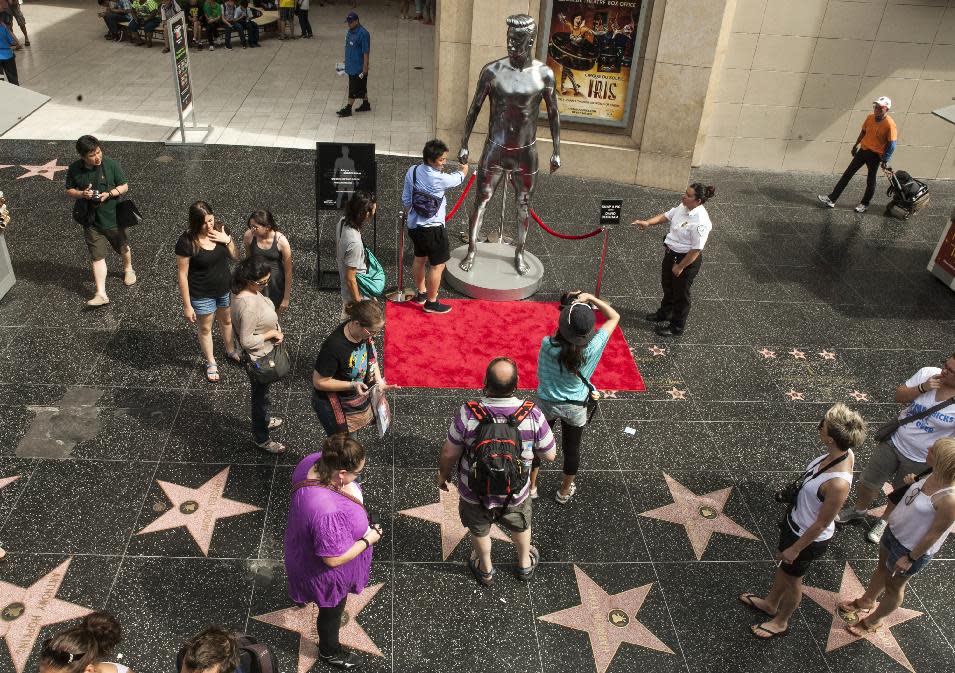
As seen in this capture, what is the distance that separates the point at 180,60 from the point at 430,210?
6.74 meters

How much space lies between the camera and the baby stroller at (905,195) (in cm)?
1160

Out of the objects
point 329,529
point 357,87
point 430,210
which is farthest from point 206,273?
point 357,87

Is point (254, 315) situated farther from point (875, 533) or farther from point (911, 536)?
point (875, 533)

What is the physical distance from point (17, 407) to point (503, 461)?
4.60 metres

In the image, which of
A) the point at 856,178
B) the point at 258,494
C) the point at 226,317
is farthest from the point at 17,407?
the point at 856,178

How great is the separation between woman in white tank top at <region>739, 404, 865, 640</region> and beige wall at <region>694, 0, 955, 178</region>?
952 cm

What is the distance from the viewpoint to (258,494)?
5.93 meters

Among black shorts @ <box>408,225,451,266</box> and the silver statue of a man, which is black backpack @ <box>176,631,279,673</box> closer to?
black shorts @ <box>408,225,451,266</box>

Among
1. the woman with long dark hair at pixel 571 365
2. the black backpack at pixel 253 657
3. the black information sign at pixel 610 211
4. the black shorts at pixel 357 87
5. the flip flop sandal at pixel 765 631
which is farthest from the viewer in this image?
the black shorts at pixel 357 87

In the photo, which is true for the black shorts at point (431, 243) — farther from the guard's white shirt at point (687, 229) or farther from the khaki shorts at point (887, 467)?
the khaki shorts at point (887, 467)

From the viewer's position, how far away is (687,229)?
305 inches

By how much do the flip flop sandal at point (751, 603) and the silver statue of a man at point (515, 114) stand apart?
4857 millimetres

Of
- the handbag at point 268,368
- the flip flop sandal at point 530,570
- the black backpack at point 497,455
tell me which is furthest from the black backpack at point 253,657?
the handbag at point 268,368

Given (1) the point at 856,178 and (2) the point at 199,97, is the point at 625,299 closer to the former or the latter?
(1) the point at 856,178
